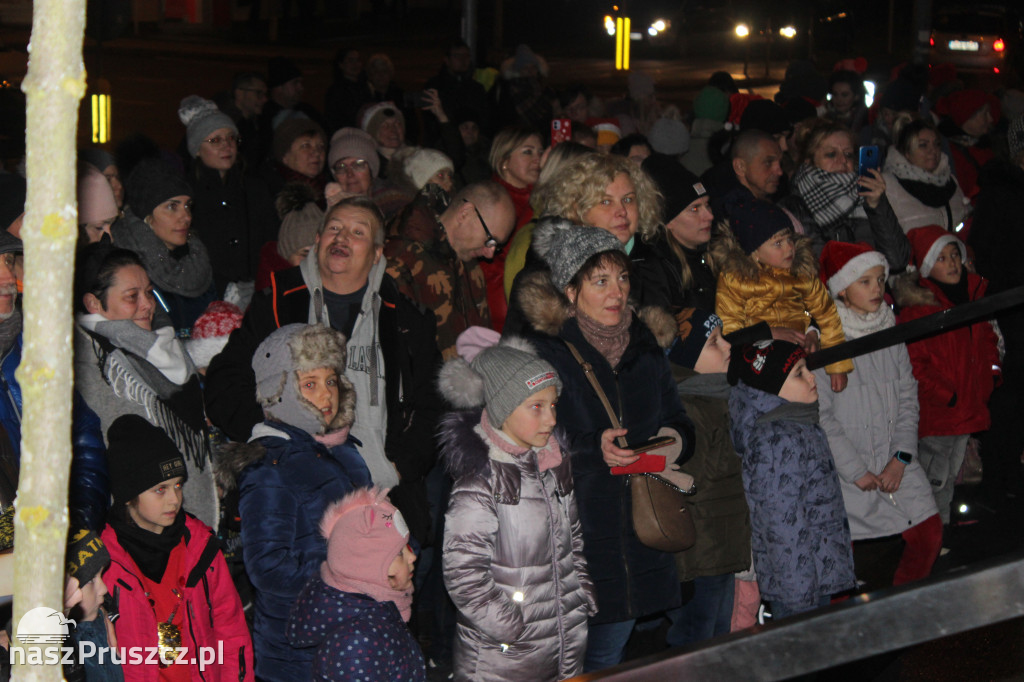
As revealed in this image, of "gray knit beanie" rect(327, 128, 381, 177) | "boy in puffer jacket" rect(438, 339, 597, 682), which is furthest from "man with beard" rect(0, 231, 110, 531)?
"gray knit beanie" rect(327, 128, 381, 177)

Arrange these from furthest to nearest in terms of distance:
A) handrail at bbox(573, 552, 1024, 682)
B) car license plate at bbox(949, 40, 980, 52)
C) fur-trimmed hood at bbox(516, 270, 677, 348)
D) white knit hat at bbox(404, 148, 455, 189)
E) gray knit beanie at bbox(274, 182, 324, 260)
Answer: car license plate at bbox(949, 40, 980, 52) → white knit hat at bbox(404, 148, 455, 189) → gray knit beanie at bbox(274, 182, 324, 260) → fur-trimmed hood at bbox(516, 270, 677, 348) → handrail at bbox(573, 552, 1024, 682)

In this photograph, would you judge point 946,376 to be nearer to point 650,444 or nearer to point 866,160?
point 866,160

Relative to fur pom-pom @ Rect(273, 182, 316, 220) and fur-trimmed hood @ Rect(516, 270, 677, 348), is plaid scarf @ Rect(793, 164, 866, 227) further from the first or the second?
fur pom-pom @ Rect(273, 182, 316, 220)

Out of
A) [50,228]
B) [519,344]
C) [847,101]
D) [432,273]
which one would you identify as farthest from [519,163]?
[847,101]

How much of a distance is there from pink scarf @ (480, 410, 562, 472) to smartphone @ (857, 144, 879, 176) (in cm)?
361

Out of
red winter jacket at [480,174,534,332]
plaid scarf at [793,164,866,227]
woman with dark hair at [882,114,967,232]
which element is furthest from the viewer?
woman with dark hair at [882,114,967,232]

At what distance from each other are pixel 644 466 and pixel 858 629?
2985 millimetres

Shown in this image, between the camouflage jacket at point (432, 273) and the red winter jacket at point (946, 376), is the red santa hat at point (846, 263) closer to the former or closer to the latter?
the red winter jacket at point (946, 376)

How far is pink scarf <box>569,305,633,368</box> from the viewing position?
4160 mm

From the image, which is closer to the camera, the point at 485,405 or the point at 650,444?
the point at 485,405

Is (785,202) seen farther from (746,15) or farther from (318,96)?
(746,15)

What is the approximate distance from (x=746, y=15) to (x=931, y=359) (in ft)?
86.2

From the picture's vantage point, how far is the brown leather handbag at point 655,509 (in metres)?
4.02

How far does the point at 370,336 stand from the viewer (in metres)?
4.43
